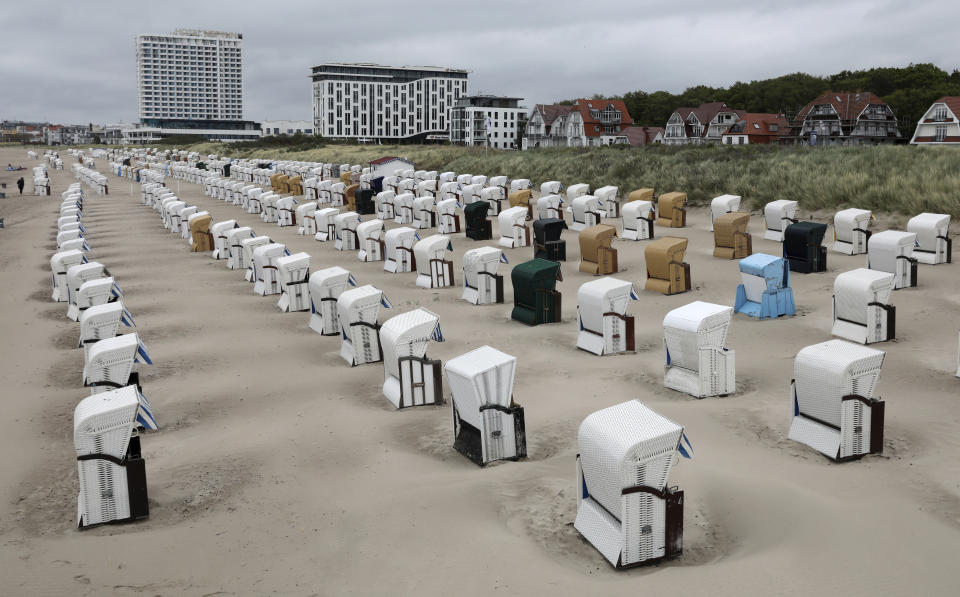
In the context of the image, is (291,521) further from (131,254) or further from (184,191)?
(184,191)

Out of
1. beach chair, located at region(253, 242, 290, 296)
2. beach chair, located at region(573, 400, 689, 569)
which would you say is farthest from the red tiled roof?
beach chair, located at region(573, 400, 689, 569)

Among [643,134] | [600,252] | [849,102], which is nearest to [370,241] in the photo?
[600,252]

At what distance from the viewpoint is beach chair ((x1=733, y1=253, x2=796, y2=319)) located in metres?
16.4

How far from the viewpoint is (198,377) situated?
14.3m

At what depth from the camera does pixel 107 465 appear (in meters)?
8.32

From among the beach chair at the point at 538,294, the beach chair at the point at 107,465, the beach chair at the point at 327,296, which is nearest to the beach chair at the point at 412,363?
the beach chair at the point at 107,465

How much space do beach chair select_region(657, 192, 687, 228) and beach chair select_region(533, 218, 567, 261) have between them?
7.42 m

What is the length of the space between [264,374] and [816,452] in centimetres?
907

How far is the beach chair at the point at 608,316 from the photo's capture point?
14.2 m

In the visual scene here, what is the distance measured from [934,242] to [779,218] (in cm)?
552

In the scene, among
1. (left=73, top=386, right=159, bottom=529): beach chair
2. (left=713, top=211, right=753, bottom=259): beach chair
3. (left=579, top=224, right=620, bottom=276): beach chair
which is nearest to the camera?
(left=73, top=386, right=159, bottom=529): beach chair

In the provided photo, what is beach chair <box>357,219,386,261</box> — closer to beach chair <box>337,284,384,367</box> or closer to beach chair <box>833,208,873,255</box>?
beach chair <box>337,284,384,367</box>

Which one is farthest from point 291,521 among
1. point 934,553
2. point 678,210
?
point 678,210

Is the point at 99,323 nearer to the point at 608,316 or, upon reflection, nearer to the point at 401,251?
the point at 608,316
